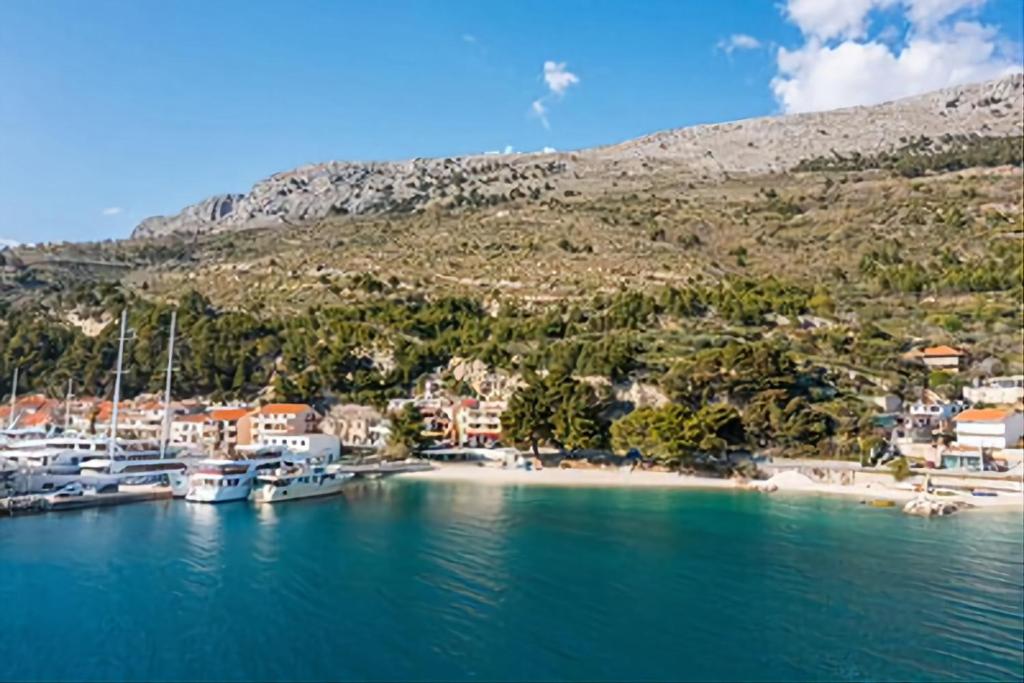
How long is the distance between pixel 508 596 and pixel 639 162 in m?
121

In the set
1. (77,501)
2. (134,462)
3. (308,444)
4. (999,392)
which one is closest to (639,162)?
(999,392)

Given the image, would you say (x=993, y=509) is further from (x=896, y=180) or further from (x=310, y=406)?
(x=896, y=180)

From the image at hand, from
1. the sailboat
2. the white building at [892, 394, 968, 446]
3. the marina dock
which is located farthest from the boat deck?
the white building at [892, 394, 968, 446]

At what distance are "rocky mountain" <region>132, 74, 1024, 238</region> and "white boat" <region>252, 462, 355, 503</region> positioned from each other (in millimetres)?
80820

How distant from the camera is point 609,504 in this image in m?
39.3

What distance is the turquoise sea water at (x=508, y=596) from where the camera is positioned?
701 inches

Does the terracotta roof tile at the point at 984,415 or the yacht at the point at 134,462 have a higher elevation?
the terracotta roof tile at the point at 984,415

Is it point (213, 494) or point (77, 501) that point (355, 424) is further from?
point (77, 501)

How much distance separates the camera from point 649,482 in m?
46.4

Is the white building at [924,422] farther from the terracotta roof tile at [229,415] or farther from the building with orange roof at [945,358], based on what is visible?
the terracotta roof tile at [229,415]

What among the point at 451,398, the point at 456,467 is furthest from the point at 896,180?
the point at 456,467

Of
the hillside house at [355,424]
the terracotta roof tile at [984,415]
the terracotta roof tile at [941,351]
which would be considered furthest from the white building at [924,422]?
the hillside house at [355,424]

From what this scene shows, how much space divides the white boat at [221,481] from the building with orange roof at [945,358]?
171 feet

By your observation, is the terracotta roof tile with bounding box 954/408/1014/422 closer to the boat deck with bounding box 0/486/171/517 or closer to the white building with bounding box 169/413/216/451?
the boat deck with bounding box 0/486/171/517
